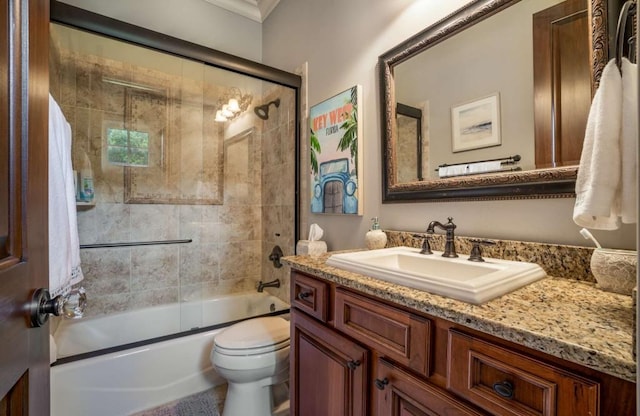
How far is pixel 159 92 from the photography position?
230cm

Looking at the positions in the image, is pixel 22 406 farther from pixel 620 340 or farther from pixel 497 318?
pixel 620 340

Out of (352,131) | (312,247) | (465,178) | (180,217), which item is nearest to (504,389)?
(465,178)

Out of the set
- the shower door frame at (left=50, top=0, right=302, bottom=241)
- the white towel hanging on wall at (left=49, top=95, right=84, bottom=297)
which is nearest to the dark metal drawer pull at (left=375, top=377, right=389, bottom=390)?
the white towel hanging on wall at (left=49, top=95, right=84, bottom=297)

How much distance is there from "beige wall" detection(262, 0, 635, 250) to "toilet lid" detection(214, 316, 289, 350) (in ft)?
1.95

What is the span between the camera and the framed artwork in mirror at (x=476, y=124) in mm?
1081

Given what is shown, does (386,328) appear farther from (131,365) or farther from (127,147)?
(127,147)

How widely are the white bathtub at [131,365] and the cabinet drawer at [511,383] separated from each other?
1709 mm

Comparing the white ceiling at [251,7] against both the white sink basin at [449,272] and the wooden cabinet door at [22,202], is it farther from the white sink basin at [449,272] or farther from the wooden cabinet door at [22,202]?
the white sink basin at [449,272]

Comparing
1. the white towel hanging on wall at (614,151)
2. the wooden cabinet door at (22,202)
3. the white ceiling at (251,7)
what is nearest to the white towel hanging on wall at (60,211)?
the wooden cabinet door at (22,202)

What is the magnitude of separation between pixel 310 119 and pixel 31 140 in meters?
1.54

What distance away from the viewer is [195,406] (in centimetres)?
171

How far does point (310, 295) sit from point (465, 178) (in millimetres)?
750

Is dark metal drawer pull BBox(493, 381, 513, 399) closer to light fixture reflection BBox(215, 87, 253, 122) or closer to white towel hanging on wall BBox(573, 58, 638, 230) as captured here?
white towel hanging on wall BBox(573, 58, 638, 230)

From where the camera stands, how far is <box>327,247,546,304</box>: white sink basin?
68 cm
